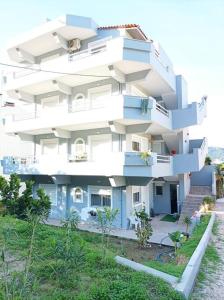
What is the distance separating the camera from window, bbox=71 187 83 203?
67.7ft

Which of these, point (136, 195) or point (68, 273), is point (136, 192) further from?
point (68, 273)

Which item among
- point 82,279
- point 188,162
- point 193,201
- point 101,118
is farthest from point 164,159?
point 82,279

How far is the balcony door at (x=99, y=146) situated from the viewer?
1939 cm

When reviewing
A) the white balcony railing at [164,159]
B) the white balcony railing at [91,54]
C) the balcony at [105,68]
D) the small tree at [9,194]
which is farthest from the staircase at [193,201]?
the small tree at [9,194]

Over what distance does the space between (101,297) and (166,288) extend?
1.76 metres

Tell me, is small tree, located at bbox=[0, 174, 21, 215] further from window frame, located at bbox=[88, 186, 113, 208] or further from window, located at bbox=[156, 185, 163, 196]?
window, located at bbox=[156, 185, 163, 196]

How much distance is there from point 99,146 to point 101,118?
3.09 metres

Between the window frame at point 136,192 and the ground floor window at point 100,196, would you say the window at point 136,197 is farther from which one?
the ground floor window at point 100,196

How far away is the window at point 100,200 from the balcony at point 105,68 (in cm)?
835

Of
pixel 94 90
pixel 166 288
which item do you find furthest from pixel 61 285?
pixel 94 90

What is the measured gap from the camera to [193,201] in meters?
22.0

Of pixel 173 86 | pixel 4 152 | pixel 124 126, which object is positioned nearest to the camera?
pixel 124 126

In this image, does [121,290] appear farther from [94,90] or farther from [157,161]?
[94,90]

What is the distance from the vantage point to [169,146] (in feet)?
76.2
